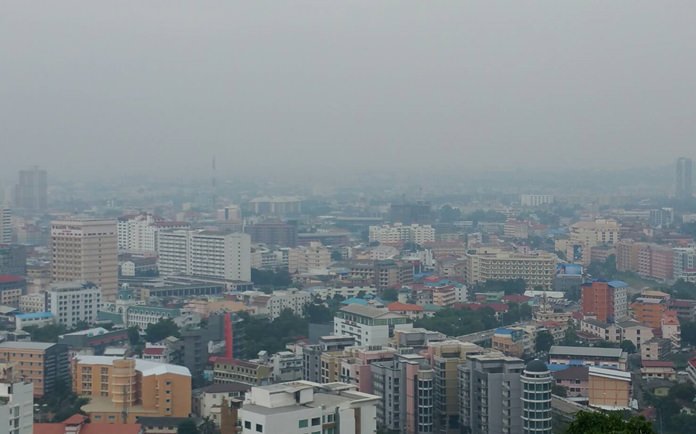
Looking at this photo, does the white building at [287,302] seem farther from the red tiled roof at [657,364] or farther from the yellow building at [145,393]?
the yellow building at [145,393]

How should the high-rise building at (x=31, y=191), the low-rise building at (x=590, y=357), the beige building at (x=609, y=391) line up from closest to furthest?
the beige building at (x=609, y=391)
the low-rise building at (x=590, y=357)
the high-rise building at (x=31, y=191)

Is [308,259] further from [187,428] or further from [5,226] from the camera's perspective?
[187,428]

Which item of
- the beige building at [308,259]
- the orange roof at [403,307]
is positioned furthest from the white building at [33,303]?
the beige building at [308,259]

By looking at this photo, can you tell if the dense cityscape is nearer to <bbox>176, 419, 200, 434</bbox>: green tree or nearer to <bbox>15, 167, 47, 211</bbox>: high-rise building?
<bbox>176, 419, 200, 434</bbox>: green tree

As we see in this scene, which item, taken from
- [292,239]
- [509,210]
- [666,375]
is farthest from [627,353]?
[509,210]

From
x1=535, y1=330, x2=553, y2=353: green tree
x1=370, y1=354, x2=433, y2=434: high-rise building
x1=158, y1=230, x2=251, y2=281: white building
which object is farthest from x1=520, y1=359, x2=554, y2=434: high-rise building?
x1=158, y1=230, x2=251, y2=281: white building

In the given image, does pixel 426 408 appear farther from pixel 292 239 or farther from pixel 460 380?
pixel 292 239

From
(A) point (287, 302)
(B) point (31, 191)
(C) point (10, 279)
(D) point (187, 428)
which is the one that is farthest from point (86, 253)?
(B) point (31, 191)
